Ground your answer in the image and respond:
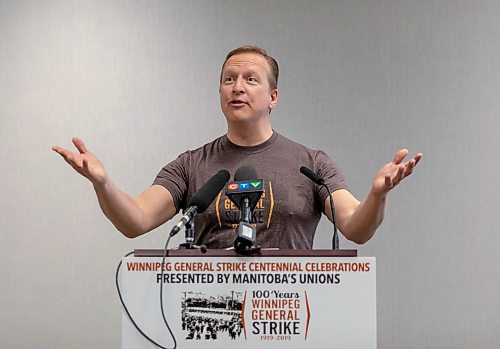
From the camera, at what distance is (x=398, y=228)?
3031 mm

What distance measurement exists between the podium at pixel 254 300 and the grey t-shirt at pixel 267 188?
545 millimetres

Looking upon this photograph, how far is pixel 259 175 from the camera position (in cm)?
199

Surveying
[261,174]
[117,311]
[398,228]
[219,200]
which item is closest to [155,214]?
[219,200]

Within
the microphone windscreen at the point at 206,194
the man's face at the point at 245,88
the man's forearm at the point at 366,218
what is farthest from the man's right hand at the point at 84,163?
the man's forearm at the point at 366,218

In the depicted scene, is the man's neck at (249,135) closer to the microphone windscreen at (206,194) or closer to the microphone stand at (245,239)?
the microphone windscreen at (206,194)

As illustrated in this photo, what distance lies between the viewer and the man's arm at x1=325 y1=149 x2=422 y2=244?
4.98ft

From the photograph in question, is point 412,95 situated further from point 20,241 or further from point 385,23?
point 20,241

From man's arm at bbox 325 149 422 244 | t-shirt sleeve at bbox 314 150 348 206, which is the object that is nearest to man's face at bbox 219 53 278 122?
t-shirt sleeve at bbox 314 150 348 206

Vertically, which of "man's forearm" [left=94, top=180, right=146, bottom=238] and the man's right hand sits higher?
the man's right hand

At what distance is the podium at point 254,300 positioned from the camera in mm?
1307

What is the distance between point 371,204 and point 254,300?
47 cm

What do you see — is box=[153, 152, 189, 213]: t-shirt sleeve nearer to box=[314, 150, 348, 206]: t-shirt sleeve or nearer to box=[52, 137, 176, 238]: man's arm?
box=[52, 137, 176, 238]: man's arm

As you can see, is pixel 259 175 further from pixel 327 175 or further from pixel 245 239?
pixel 245 239

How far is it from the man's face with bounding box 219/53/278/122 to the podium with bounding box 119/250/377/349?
28.9 inches
